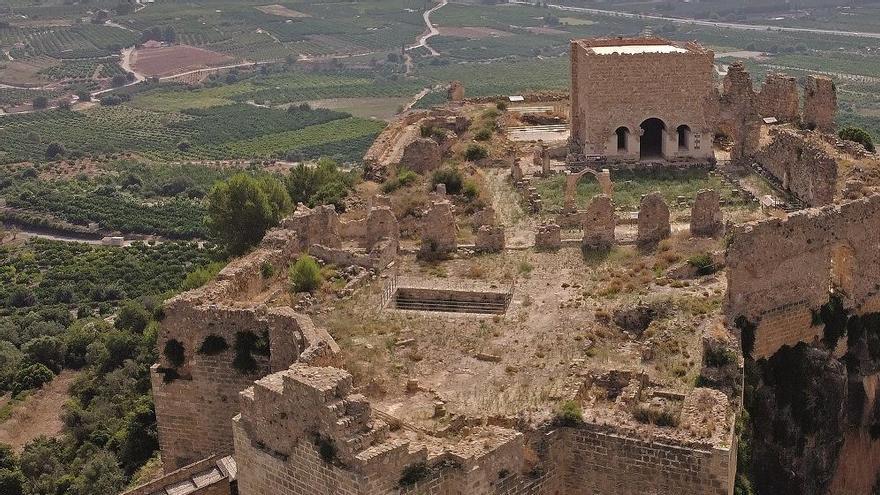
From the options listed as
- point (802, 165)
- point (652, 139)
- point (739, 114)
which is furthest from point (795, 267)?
point (652, 139)

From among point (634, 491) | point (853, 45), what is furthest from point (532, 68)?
point (634, 491)

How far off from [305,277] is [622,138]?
51.9ft

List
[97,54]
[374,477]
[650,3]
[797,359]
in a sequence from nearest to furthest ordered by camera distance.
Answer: [374,477]
[797,359]
[97,54]
[650,3]

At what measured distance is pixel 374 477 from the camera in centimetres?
1496

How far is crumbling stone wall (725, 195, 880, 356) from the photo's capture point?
20781 millimetres

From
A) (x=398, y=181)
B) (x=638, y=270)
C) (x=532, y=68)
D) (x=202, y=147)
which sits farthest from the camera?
(x=532, y=68)

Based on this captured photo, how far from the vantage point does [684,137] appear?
35.4 metres

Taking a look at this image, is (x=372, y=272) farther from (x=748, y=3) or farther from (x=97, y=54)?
(x=748, y=3)

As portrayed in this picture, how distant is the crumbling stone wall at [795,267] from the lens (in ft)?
68.2

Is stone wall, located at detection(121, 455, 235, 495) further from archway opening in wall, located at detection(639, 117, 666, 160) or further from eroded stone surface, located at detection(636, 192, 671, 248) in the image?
archway opening in wall, located at detection(639, 117, 666, 160)

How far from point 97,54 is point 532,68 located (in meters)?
55.2

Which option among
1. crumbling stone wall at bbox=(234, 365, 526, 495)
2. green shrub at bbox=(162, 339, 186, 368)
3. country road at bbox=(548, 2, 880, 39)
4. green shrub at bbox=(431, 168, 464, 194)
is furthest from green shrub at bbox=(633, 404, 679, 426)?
country road at bbox=(548, 2, 880, 39)

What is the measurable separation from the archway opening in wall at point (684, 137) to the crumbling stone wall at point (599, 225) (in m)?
9.97

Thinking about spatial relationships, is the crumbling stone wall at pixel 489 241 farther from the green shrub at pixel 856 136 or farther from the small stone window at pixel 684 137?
the green shrub at pixel 856 136
